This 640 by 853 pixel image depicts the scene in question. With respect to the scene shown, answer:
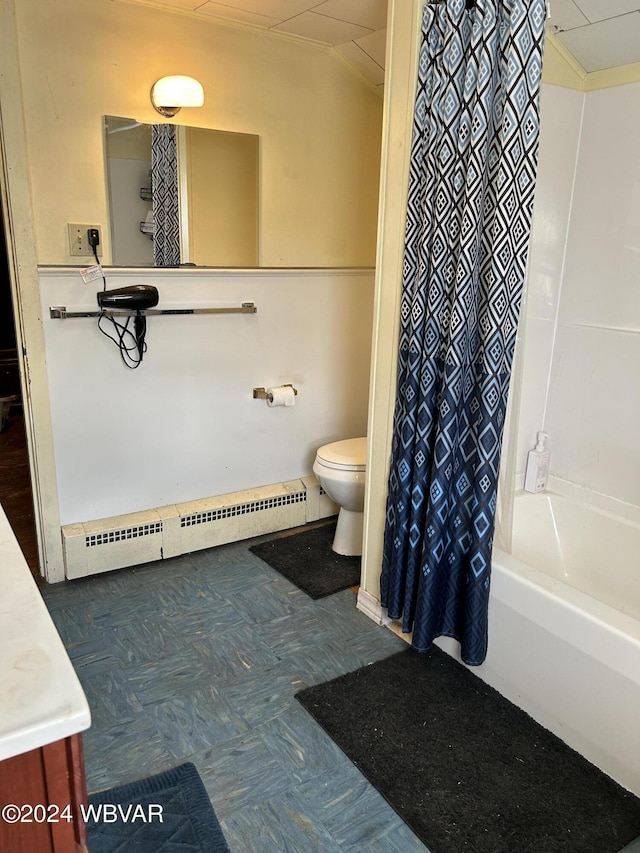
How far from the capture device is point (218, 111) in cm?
266

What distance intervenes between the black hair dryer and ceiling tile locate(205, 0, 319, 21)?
3.61 feet

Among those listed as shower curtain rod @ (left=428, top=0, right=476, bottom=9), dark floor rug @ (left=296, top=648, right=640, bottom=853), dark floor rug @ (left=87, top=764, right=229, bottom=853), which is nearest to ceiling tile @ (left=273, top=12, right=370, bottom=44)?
shower curtain rod @ (left=428, top=0, right=476, bottom=9)

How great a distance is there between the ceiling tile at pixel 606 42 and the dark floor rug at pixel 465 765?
2.06 meters

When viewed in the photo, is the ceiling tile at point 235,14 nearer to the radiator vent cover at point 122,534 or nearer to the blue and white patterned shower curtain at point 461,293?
the blue and white patterned shower curtain at point 461,293

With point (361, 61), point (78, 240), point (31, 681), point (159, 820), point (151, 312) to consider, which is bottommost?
point (159, 820)

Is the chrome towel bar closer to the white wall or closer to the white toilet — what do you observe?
the white wall

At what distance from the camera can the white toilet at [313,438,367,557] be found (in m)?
2.72

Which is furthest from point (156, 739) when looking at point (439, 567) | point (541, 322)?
point (541, 322)

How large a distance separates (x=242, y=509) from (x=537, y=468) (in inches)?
51.8

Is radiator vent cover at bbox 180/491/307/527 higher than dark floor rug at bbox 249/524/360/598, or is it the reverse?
radiator vent cover at bbox 180/491/307/527

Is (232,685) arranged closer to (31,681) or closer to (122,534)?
(122,534)

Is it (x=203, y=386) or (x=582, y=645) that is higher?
(x=203, y=386)

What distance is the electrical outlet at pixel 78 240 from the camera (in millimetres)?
2414

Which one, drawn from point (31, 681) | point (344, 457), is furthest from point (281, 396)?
point (31, 681)
